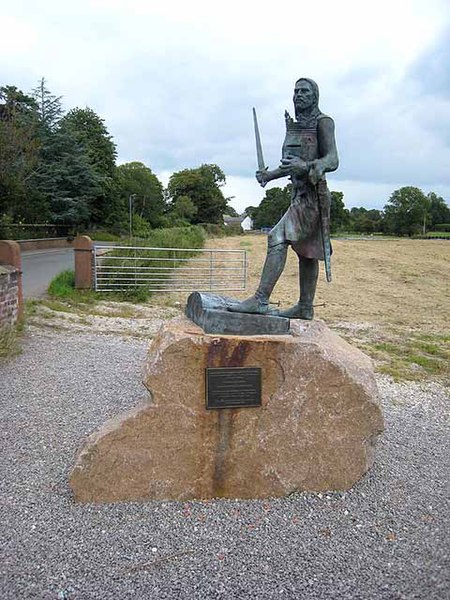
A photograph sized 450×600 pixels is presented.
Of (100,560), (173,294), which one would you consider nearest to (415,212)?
(173,294)

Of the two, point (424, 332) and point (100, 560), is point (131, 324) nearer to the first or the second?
point (424, 332)

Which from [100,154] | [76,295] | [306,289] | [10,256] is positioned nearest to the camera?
[306,289]

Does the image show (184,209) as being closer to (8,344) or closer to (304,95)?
(8,344)

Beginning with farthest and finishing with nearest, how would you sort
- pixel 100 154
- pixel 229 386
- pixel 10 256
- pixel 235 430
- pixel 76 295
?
1. pixel 100 154
2. pixel 76 295
3. pixel 10 256
4. pixel 235 430
5. pixel 229 386

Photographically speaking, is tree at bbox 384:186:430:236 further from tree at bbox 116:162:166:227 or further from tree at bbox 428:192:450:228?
tree at bbox 116:162:166:227

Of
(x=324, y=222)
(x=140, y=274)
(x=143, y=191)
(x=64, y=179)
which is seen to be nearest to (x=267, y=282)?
(x=324, y=222)

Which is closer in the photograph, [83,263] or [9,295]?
[9,295]

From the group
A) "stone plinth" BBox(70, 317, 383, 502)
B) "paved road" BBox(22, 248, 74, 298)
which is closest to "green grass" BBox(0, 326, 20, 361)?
"stone plinth" BBox(70, 317, 383, 502)

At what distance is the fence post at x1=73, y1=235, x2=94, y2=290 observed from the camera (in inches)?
513

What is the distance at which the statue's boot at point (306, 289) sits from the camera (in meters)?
4.37

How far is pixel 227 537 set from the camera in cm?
333

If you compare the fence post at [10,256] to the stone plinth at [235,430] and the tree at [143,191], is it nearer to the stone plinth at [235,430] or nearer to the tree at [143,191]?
the stone plinth at [235,430]

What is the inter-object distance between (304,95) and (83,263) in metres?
10.3

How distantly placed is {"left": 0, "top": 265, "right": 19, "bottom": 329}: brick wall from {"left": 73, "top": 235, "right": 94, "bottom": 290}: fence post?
13.7 ft
